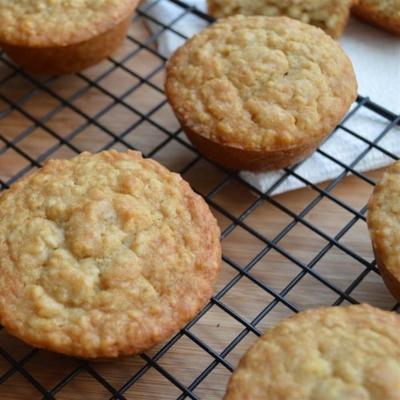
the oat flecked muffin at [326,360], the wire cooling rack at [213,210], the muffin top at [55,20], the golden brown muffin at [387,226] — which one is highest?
the golden brown muffin at [387,226]

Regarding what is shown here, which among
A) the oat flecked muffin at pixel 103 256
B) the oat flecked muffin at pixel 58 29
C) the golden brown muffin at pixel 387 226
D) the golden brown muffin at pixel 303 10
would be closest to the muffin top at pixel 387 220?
the golden brown muffin at pixel 387 226

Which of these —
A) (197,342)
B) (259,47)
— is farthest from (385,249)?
(259,47)

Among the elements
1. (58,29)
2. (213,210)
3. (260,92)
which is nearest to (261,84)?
(260,92)

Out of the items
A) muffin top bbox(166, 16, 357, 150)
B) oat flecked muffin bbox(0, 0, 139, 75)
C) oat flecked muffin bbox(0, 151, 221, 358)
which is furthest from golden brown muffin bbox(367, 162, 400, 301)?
oat flecked muffin bbox(0, 0, 139, 75)

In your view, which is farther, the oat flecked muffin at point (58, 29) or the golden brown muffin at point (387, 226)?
the oat flecked muffin at point (58, 29)

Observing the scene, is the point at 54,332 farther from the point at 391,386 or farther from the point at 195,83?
the point at 195,83

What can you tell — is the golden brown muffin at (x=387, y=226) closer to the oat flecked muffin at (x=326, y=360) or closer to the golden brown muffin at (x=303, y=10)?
the oat flecked muffin at (x=326, y=360)

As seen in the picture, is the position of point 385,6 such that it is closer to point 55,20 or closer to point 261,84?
point 261,84
